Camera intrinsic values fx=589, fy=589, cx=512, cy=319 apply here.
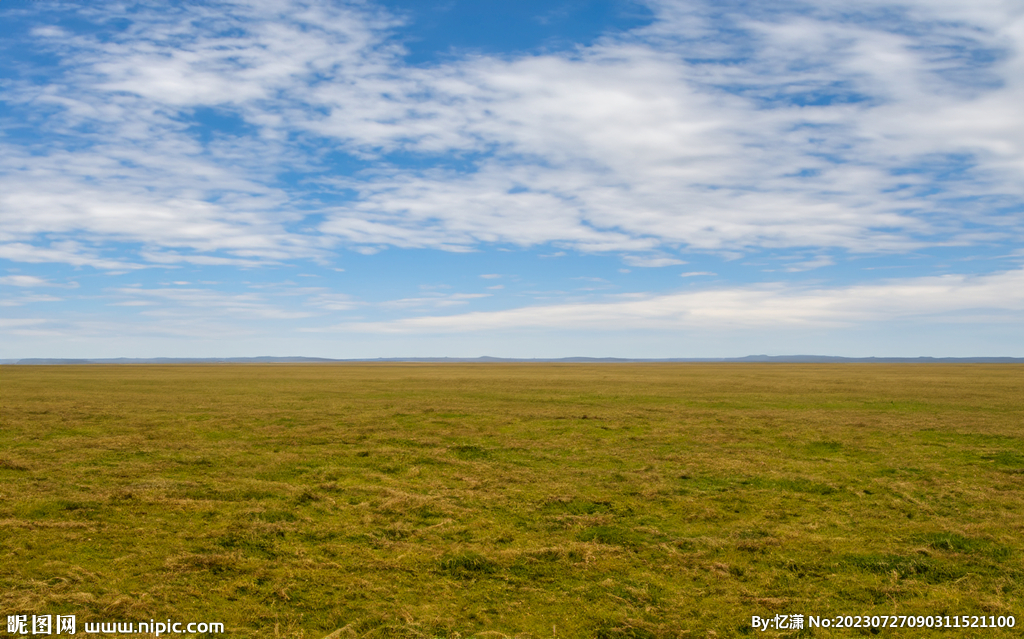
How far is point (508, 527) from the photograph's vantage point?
1280cm

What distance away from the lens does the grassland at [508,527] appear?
8953 mm

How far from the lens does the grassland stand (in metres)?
8.95

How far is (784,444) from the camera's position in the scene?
23.2m

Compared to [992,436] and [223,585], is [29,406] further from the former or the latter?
[992,436]

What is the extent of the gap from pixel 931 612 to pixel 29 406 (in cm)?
4442

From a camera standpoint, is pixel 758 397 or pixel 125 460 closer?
pixel 125 460

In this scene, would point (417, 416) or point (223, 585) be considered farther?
point (417, 416)

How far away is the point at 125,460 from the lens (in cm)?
1947

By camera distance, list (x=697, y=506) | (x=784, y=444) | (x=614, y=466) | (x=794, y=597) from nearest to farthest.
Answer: (x=794, y=597), (x=697, y=506), (x=614, y=466), (x=784, y=444)

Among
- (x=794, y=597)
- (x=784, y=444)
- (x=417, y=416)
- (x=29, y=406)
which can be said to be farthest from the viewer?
(x=29, y=406)

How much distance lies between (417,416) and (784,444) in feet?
59.2

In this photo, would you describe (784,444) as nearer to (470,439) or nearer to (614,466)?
(614,466)

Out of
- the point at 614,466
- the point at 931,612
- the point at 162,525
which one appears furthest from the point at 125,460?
the point at 931,612

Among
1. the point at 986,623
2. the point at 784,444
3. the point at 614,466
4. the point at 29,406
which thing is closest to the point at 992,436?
the point at 784,444
